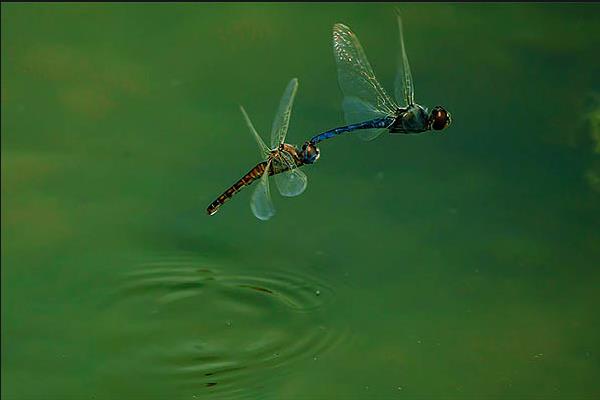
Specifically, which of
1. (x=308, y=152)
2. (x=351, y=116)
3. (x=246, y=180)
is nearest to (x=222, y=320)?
(x=246, y=180)

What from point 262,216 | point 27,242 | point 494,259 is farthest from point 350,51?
point 27,242

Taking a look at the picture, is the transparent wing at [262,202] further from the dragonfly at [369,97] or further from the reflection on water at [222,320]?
the reflection on water at [222,320]

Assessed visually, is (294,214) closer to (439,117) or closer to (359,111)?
(359,111)

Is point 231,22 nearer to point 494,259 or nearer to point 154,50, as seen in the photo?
point 154,50

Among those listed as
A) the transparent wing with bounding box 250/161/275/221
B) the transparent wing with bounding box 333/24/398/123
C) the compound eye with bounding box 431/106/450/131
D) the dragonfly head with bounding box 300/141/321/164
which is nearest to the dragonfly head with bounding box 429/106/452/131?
→ the compound eye with bounding box 431/106/450/131

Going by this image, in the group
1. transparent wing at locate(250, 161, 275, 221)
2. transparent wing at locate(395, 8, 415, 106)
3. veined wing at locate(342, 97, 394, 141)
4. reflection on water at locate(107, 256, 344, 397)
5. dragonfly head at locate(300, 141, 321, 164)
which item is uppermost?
transparent wing at locate(395, 8, 415, 106)

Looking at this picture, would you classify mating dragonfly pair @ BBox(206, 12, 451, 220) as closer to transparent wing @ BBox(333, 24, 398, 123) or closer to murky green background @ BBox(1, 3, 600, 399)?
transparent wing @ BBox(333, 24, 398, 123)
